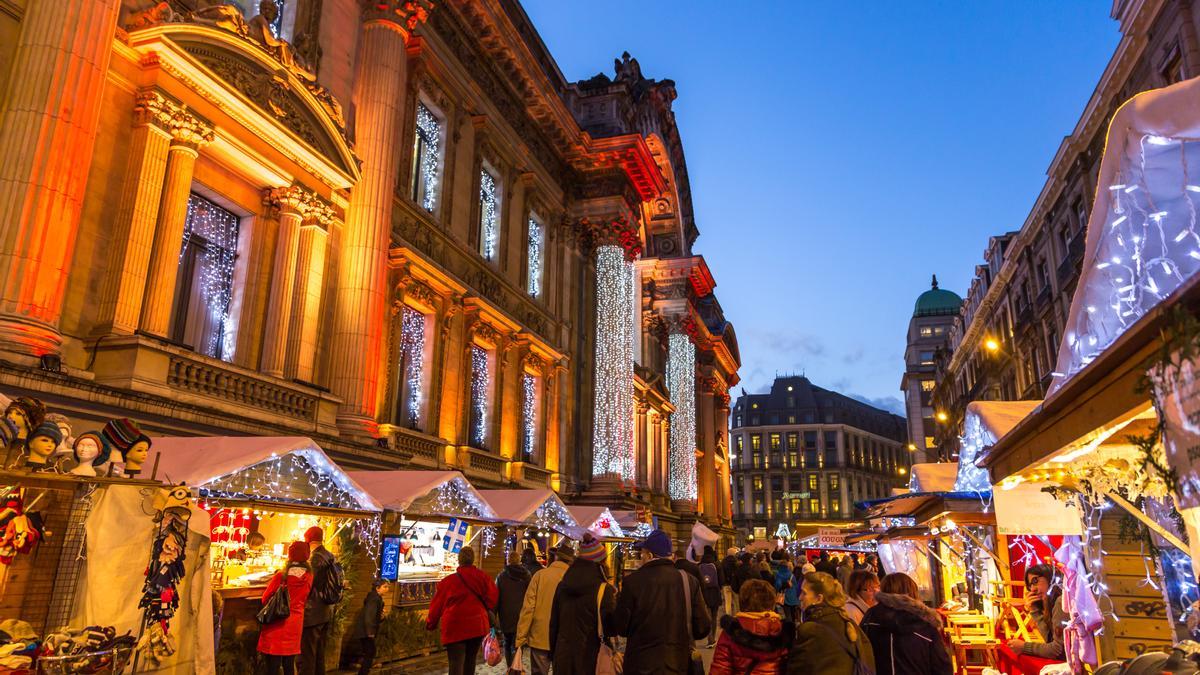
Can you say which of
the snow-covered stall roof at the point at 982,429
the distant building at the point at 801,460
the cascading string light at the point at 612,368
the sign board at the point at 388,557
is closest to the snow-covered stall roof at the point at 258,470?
the sign board at the point at 388,557

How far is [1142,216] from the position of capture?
16.3 feet

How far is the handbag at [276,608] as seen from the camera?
8.24 meters

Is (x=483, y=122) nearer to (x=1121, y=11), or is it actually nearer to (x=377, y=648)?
(x=377, y=648)

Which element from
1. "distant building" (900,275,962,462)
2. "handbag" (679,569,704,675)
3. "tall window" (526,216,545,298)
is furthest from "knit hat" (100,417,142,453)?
"distant building" (900,275,962,462)

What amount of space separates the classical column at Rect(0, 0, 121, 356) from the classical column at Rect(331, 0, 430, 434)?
223 inches

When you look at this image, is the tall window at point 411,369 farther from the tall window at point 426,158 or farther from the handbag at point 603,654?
the handbag at point 603,654

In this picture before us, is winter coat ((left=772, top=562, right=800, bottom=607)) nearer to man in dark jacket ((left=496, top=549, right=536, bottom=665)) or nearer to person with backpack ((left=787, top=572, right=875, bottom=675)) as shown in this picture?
man in dark jacket ((left=496, top=549, right=536, bottom=665))

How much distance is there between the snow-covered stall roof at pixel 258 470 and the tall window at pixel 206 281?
3150 mm

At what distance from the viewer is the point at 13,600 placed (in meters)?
7.57

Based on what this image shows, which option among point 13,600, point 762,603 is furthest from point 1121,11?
point 13,600

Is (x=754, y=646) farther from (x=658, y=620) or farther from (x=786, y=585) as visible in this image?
(x=786, y=585)

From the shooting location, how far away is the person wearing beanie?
23.3 feet

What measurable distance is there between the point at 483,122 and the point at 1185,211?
19.3 m

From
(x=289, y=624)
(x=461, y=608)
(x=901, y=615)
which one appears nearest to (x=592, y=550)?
(x=461, y=608)
